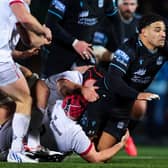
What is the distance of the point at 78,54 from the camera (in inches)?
338

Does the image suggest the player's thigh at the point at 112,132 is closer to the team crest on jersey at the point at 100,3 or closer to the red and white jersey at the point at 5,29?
the team crest on jersey at the point at 100,3

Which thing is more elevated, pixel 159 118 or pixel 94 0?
pixel 94 0

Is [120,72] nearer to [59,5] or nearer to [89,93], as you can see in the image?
[89,93]

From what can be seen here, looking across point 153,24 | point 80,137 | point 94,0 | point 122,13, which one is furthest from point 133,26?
point 80,137

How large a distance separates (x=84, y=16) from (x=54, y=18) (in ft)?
1.03

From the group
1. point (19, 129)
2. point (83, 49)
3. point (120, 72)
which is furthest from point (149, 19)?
point (19, 129)

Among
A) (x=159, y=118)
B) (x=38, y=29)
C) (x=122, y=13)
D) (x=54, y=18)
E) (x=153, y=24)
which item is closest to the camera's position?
(x=38, y=29)

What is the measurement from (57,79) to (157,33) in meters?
0.96

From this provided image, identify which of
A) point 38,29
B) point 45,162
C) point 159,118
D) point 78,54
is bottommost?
point 159,118

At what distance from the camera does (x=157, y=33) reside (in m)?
7.81

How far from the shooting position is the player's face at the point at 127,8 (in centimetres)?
1058

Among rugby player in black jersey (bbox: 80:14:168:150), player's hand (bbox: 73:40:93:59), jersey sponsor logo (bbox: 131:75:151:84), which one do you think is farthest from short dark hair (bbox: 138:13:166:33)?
player's hand (bbox: 73:40:93:59)

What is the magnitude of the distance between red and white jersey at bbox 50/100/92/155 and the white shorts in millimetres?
490

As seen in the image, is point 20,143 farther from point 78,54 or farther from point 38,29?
point 78,54
